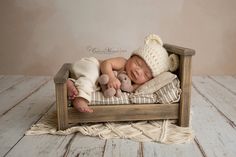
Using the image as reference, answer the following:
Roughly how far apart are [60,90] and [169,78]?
0.44m

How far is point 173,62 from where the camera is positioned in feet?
4.30

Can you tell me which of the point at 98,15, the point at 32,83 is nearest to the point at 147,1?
the point at 98,15

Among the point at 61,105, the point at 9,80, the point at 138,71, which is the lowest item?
the point at 9,80

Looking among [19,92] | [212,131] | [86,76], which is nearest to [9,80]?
[19,92]

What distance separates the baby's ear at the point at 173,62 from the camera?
129 centimetres

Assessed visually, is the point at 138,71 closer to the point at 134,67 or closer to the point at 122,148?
the point at 134,67

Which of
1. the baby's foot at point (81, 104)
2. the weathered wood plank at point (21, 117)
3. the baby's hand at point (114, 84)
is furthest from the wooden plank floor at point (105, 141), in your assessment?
the baby's hand at point (114, 84)

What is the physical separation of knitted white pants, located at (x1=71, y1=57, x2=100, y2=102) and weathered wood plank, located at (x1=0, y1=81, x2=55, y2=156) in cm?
27

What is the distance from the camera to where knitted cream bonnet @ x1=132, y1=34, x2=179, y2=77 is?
1.29 metres

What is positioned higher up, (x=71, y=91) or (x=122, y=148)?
(x=71, y=91)

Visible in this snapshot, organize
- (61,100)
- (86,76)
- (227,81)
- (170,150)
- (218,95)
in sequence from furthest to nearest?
(227,81), (218,95), (86,76), (61,100), (170,150)

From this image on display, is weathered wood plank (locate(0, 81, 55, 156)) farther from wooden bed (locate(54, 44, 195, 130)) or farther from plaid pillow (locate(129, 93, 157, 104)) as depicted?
plaid pillow (locate(129, 93, 157, 104))

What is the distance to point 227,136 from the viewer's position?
1.17 m

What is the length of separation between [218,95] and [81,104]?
95 cm
